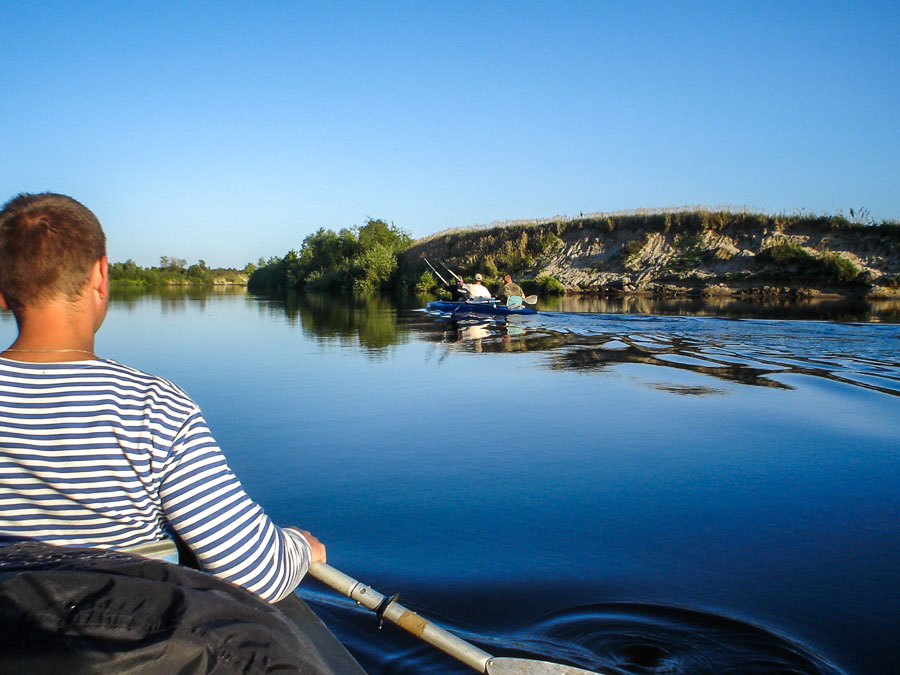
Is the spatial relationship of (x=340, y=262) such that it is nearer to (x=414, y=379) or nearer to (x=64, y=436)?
(x=414, y=379)

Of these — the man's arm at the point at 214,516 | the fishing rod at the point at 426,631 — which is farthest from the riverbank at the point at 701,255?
the man's arm at the point at 214,516

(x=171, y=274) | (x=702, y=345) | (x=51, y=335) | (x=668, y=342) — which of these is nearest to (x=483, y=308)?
(x=668, y=342)

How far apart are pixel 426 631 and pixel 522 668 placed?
386 millimetres

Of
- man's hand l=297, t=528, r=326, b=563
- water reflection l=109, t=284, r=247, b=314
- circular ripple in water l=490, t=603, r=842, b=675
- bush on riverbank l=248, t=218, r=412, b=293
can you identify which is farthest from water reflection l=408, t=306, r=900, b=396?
bush on riverbank l=248, t=218, r=412, b=293

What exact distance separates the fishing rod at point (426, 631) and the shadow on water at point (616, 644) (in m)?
0.73

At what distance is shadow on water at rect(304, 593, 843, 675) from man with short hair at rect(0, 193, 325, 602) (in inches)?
63.1

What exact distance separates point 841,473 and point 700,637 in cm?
343

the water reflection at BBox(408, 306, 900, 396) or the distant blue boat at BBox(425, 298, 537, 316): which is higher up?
the distant blue boat at BBox(425, 298, 537, 316)

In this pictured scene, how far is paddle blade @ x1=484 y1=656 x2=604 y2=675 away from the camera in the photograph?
2486 mm

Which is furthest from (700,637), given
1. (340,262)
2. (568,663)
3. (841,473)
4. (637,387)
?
(340,262)

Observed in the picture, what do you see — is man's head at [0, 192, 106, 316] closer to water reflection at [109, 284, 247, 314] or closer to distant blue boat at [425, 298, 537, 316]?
distant blue boat at [425, 298, 537, 316]

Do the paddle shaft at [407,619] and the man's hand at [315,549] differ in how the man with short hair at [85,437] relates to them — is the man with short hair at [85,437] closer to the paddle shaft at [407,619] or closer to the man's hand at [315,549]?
the man's hand at [315,549]

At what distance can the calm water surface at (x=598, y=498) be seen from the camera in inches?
138

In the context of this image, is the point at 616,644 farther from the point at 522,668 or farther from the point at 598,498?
the point at 598,498
